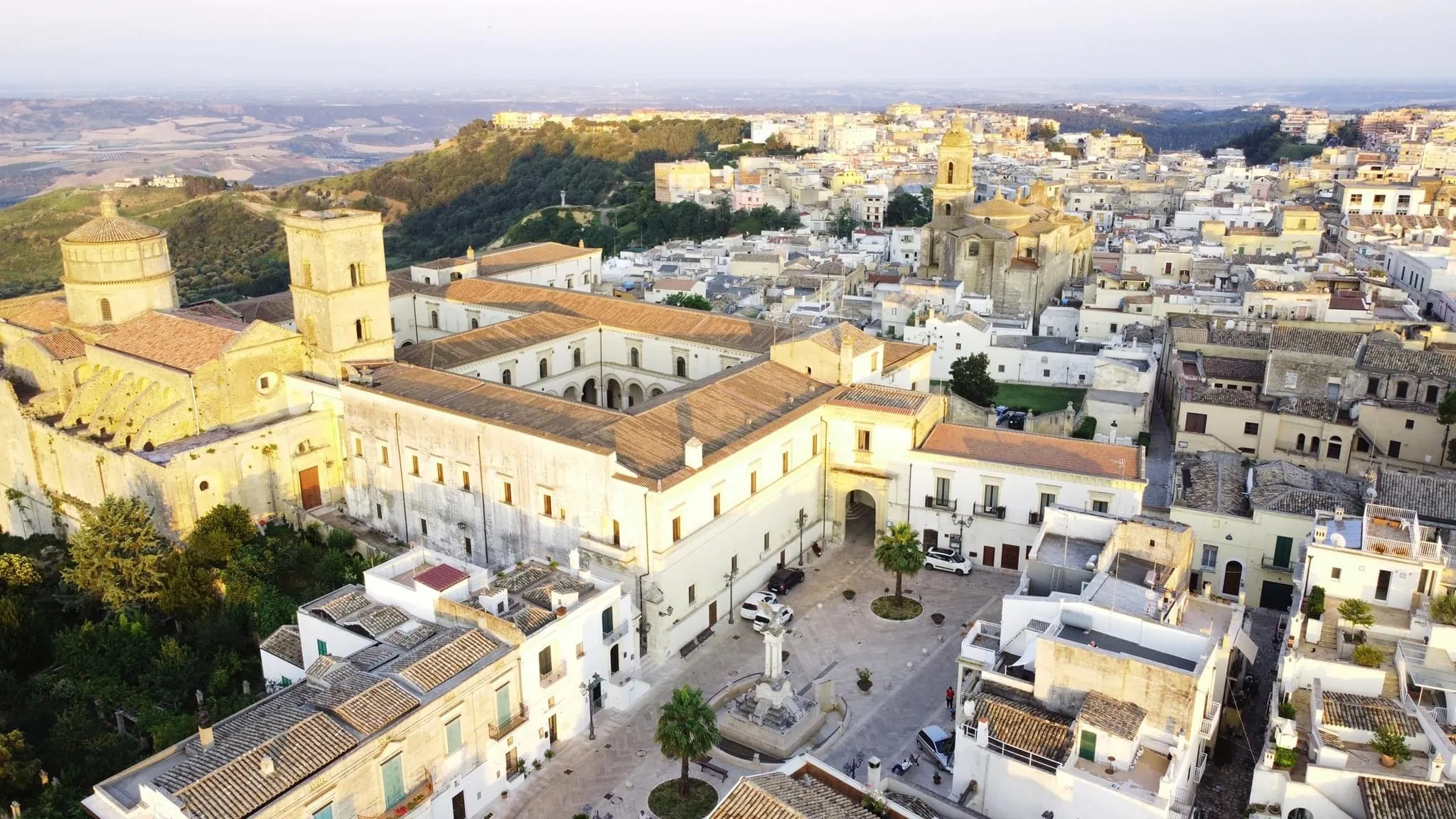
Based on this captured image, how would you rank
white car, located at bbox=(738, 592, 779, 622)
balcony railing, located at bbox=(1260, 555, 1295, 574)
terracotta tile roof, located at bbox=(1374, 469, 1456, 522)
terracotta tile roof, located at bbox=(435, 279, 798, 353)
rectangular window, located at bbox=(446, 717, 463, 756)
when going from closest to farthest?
1. rectangular window, located at bbox=(446, 717, 463, 756)
2. terracotta tile roof, located at bbox=(1374, 469, 1456, 522)
3. balcony railing, located at bbox=(1260, 555, 1295, 574)
4. white car, located at bbox=(738, 592, 779, 622)
5. terracotta tile roof, located at bbox=(435, 279, 798, 353)

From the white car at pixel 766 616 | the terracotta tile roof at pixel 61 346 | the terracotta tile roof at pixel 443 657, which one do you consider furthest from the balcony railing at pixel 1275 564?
the terracotta tile roof at pixel 61 346

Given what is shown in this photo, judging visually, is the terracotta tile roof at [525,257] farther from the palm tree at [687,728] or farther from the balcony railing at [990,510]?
the palm tree at [687,728]

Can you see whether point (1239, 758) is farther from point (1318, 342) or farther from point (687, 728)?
point (1318, 342)

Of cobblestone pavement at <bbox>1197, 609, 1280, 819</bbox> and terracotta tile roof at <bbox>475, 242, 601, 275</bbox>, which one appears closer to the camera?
cobblestone pavement at <bbox>1197, 609, 1280, 819</bbox>

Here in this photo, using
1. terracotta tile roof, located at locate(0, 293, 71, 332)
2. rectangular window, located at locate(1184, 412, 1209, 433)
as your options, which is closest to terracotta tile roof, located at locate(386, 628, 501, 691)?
rectangular window, located at locate(1184, 412, 1209, 433)

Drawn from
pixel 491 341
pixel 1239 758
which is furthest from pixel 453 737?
pixel 491 341

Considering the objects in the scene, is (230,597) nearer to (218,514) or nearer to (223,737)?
(218,514)

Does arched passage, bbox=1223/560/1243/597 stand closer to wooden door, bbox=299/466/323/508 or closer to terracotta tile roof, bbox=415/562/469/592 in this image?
terracotta tile roof, bbox=415/562/469/592
